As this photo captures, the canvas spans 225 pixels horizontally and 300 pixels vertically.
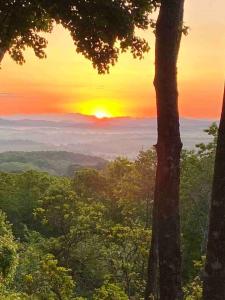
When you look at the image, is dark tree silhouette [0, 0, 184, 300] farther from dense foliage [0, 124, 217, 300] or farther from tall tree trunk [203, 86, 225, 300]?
dense foliage [0, 124, 217, 300]

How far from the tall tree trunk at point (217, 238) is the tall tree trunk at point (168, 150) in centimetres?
96

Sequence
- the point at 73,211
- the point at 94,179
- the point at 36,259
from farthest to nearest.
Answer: the point at 94,179, the point at 36,259, the point at 73,211

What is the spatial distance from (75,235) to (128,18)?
21.4m

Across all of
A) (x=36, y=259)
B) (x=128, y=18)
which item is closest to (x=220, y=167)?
(x=128, y=18)

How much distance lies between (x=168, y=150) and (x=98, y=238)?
26.8 m

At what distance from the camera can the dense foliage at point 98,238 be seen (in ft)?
69.2

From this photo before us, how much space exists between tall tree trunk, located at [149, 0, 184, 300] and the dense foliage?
10080mm

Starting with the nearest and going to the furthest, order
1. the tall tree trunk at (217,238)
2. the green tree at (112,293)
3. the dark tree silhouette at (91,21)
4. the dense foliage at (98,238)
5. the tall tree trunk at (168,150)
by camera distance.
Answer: the tall tree trunk at (217,238)
the tall tree trunk at (168,150)
the dark tree silhouette at (91,21)
the green tree at (112,293)
the dense foliage at (98,238)

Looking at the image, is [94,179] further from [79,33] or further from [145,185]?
[79,33]

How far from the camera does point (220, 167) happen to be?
5707mm

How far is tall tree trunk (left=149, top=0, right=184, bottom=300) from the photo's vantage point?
21.9 feet

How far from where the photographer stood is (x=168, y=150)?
22.3ft

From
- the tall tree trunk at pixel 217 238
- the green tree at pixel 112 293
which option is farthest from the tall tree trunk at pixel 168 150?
the green tree at pixel 112 293

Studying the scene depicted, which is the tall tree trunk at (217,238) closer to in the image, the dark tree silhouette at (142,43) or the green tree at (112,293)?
the dark tree silhouette at (142,43)
